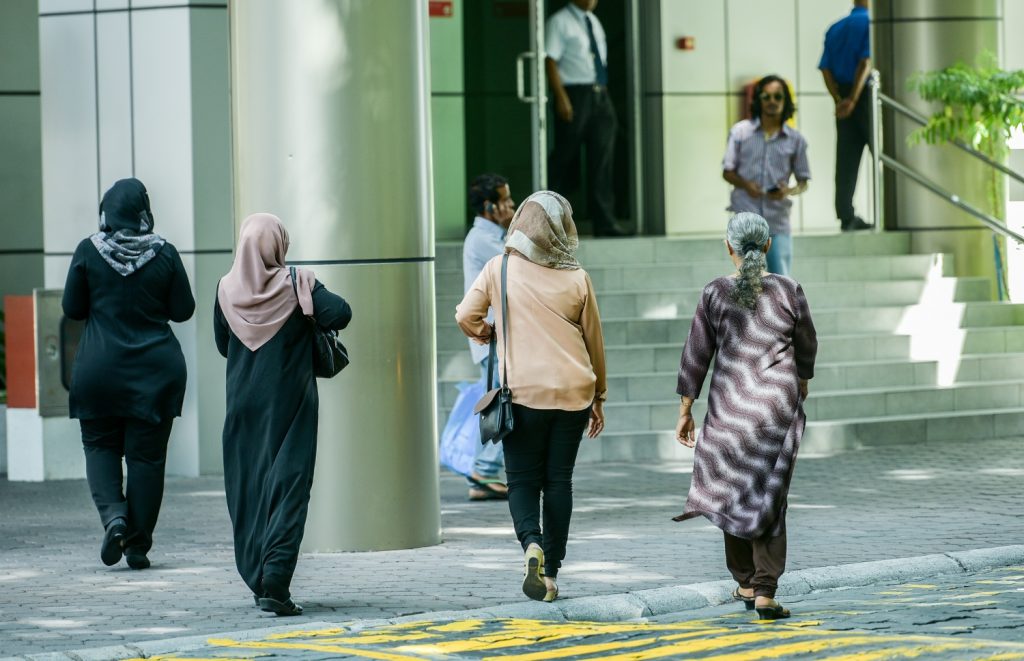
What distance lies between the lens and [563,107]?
17.0 m

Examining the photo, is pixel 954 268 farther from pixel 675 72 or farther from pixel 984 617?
pixel 984 617

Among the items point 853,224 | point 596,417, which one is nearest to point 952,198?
point 853,224

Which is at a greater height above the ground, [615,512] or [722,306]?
[722,306]

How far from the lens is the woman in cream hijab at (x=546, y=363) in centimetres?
798

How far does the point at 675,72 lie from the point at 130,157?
7.08 metres

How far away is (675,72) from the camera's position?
18438mm

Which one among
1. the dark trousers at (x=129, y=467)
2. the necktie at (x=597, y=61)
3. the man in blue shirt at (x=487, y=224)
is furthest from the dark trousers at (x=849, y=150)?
the dark trousers at (x=129, y=467)

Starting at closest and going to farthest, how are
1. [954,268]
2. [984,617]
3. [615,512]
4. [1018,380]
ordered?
1. [984,617]
2. [615,512]
3. [1018,380]
4. [954,268]

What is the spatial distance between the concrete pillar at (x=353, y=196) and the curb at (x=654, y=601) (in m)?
1.85

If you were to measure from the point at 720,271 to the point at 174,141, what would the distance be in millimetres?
4970

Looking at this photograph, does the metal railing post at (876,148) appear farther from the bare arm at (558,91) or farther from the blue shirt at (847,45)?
the bare arm at (558,91)

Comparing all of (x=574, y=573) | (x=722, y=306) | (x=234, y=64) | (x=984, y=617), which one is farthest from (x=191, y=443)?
(x=984, y=617)

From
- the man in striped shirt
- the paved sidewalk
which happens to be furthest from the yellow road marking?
the man in striped shirt

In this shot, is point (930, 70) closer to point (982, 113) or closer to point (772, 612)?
point (982, 113)
